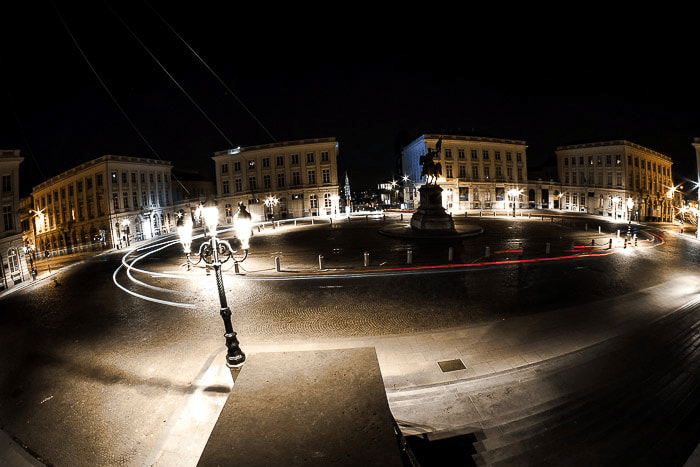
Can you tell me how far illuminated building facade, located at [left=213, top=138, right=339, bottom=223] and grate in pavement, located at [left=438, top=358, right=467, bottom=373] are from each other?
51.7 m

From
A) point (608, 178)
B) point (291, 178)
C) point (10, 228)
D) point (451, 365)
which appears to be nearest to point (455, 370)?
point (451, 365)

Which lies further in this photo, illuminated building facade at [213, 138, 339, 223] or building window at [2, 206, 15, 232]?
illuminated building facade at [213, 138, 339, 223]

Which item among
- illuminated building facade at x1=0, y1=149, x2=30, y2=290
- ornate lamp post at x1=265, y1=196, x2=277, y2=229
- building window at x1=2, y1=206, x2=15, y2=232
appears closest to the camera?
illuminated building facade at x1=0, y1=149, x2=30, y2=290

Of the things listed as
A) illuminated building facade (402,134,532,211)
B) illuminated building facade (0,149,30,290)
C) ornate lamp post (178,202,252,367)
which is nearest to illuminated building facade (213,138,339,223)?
illuminated building facade (402,134,532,211)

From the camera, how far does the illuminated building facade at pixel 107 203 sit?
46.4m

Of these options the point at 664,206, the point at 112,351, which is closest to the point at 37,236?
the point at 112,351

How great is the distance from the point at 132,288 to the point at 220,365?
1100cm

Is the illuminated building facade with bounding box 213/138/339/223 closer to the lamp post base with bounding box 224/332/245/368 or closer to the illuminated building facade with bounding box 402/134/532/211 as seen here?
the illuminated building facade with bounding box 402/134/532/211

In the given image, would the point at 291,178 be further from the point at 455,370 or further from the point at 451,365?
the point at 455,370

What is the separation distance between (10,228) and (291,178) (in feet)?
128

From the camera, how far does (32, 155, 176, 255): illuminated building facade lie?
46.4 metres

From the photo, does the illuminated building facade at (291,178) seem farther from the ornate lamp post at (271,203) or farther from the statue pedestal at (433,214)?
the statue pedestal at (433,214)

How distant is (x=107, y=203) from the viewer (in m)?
45.9

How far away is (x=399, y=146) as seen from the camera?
9300cm
